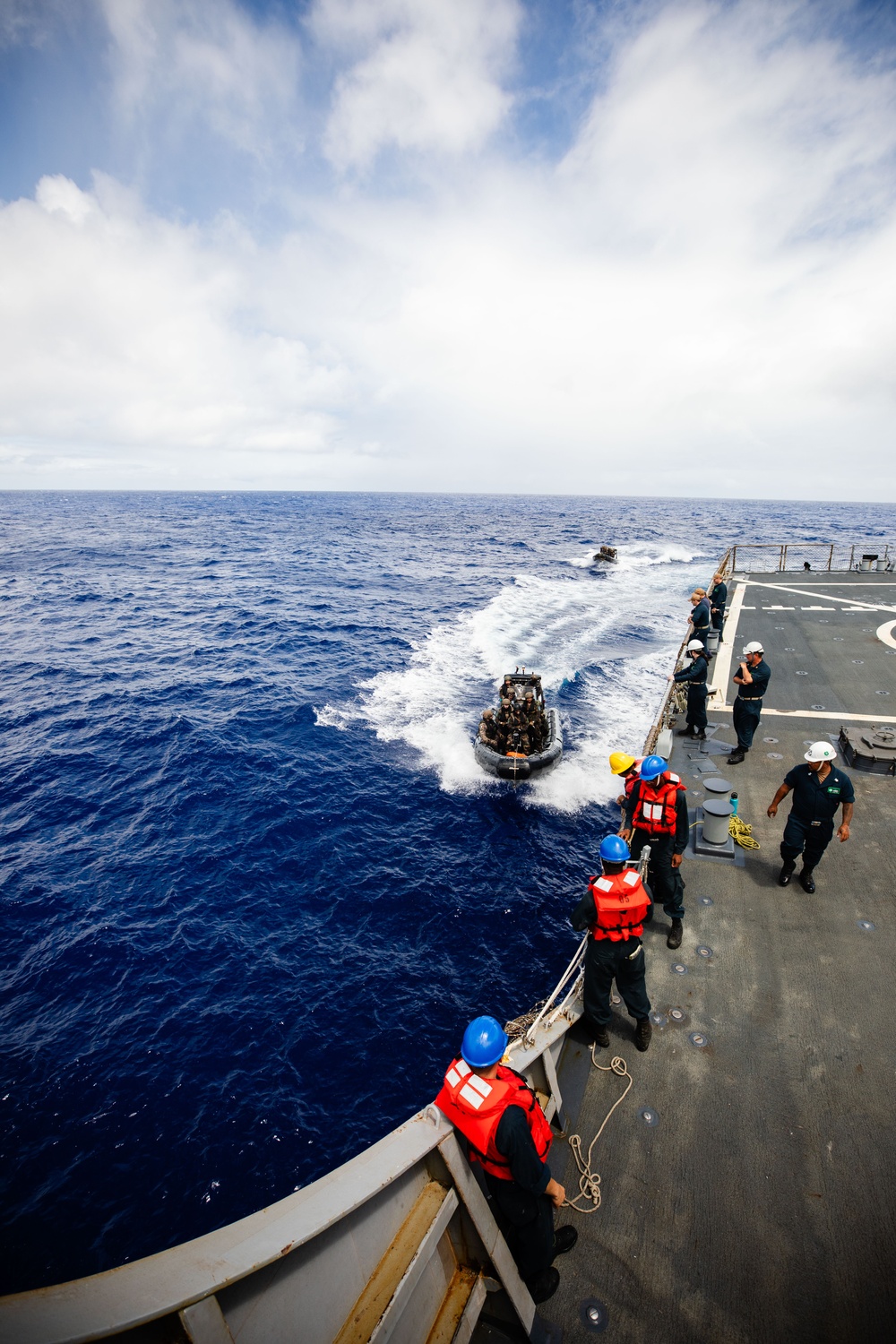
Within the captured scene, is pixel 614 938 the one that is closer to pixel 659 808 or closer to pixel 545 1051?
pixel 545 1051

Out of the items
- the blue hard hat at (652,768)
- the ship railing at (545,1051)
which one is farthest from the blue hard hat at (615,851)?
the blue hard hat at (652,768)

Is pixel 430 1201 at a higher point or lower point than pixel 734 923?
higher

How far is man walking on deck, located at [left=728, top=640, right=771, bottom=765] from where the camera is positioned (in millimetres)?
9234

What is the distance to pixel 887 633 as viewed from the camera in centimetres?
1641

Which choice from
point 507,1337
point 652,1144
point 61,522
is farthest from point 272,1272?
point 61,522

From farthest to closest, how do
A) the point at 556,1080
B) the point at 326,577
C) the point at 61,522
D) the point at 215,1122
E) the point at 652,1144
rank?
the point at 61,522
the point at 326,577
the point at 215,1122
the point at 556,1080
the point at 652,1144

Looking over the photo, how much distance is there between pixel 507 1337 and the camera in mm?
3619

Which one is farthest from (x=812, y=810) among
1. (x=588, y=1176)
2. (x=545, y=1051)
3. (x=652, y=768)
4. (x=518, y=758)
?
(x=518, y=758)

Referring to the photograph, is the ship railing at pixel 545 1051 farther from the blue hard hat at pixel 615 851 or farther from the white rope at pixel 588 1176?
the blue hard hat at pixel 615 851

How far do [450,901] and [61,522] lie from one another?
416 feet

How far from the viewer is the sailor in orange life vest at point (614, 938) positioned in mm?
4914

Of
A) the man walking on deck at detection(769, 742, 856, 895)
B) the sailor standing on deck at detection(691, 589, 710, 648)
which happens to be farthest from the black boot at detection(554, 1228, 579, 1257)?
the sailor standing on deck at detection(691, 589, 710, 648)

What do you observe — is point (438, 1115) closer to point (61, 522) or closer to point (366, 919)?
point (366, 919)

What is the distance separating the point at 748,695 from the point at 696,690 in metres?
1.13
